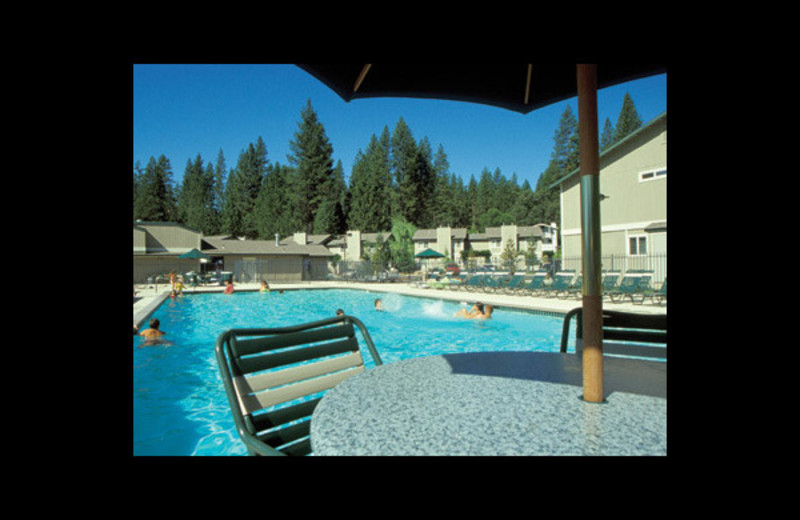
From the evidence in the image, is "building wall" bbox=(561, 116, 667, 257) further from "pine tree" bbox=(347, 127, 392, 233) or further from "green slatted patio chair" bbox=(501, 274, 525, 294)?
"pine tree" bbox=(347, 127, 392, 233)

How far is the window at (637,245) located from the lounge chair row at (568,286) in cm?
263

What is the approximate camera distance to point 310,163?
51406mm

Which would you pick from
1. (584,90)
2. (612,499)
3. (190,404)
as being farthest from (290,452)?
(190,404)

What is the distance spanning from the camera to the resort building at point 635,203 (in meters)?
16.9

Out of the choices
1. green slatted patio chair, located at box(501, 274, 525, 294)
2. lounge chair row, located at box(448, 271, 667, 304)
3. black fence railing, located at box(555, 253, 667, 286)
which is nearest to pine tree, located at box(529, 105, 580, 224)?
black fence railing, located at box(555, 253, 667, 286)

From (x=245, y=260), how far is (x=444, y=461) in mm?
29196

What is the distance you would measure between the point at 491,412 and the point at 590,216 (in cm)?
63

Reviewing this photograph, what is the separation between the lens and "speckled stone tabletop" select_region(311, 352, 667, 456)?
3.34 ft

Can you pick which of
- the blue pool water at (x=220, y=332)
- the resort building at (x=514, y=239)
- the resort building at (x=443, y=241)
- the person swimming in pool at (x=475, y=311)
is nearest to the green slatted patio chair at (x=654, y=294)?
the blue pool water at (x=220, y=332)

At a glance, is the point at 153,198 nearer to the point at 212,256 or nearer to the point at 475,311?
the point at 212,256

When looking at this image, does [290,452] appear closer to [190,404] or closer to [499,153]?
[190,404]

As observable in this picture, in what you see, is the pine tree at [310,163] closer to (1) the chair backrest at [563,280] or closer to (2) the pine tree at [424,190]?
(2) the pine tree at [424,190]

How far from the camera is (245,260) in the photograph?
92.4 feet

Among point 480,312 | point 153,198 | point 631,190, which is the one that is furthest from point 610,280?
point 153,198
